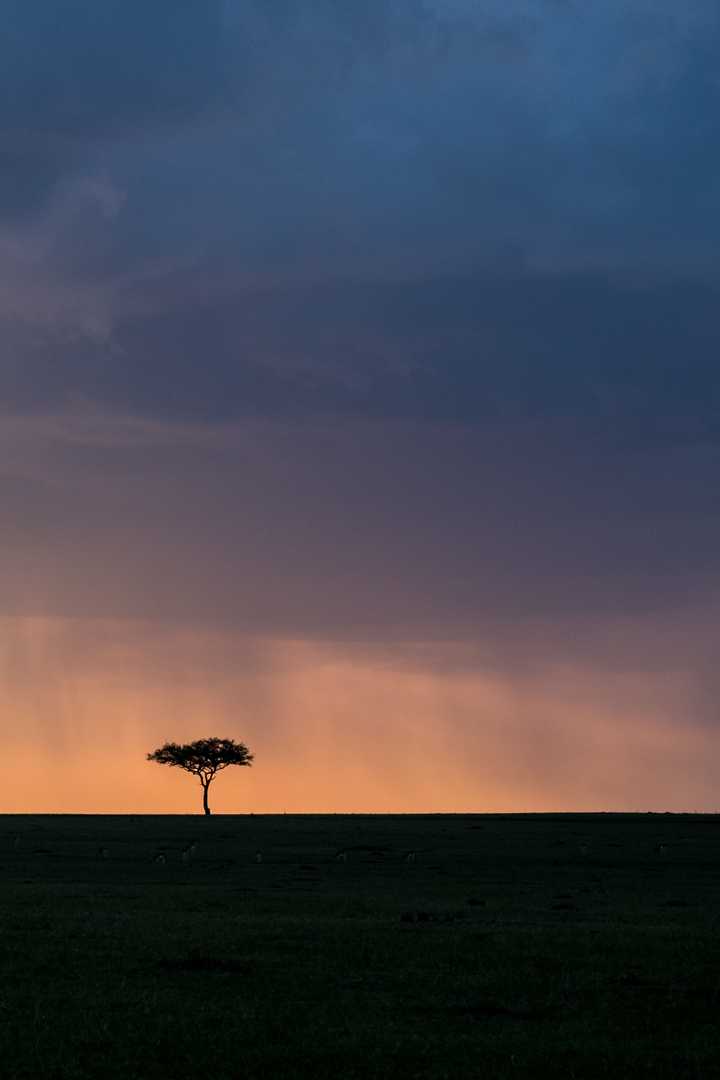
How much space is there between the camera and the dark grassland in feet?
69.9

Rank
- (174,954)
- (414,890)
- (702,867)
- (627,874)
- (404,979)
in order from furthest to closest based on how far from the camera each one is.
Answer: (702,867)
(627,874)
(414,890)
(174,954)
(404,979)

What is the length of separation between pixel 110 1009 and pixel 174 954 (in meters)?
7.08

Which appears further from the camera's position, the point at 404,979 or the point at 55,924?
the point at 55,924

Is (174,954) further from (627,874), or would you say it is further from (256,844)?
(256,844)

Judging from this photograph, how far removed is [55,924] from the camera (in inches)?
1503

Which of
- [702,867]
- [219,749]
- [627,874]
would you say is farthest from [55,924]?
[219,749]

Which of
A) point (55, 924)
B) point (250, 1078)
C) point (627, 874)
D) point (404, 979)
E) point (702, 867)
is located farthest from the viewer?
point (702, 867)

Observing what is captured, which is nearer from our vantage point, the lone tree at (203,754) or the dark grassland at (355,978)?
the dark grassland at (355,978)

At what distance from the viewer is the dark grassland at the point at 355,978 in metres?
21.3

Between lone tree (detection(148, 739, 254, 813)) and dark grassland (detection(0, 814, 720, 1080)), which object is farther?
lone tree (detection(148, 739, 254, 813))

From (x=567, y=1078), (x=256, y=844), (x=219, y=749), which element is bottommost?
(x=567, y=1078)

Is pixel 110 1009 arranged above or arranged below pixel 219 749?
below

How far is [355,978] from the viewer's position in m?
28.7

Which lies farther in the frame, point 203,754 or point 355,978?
point 203,754
